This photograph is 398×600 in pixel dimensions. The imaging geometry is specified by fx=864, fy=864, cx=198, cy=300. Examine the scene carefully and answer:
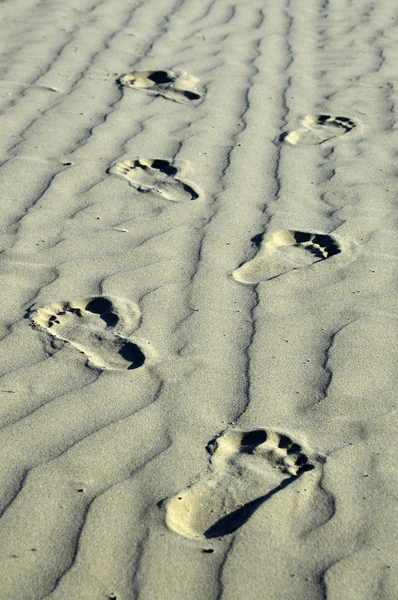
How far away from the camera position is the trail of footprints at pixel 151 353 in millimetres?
1961

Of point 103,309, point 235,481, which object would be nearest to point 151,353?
point 103,309

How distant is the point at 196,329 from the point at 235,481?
27.2 inches

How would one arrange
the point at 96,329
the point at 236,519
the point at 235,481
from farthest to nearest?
the point at 96,329
the point at 235,481
the point at 236,519

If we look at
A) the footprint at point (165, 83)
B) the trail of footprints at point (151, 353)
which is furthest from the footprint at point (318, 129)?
the footprint at point (165, 83)

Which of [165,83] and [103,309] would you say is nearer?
[103,309]

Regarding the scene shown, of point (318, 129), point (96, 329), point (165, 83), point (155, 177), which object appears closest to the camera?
point (96, 329)

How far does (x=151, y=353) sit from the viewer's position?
8.22 ft

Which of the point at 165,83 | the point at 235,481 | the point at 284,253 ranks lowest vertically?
the point at 165,83

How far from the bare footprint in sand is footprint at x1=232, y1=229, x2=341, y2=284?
49 cm

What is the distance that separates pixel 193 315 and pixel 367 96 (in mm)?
2498

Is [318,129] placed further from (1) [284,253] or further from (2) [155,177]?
(1) [284,253]

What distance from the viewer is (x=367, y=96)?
Result: 15.5 ft

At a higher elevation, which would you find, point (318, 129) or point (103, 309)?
point (103, 309)

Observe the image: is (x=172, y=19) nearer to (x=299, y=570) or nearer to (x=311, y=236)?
(x=311, y=236)
